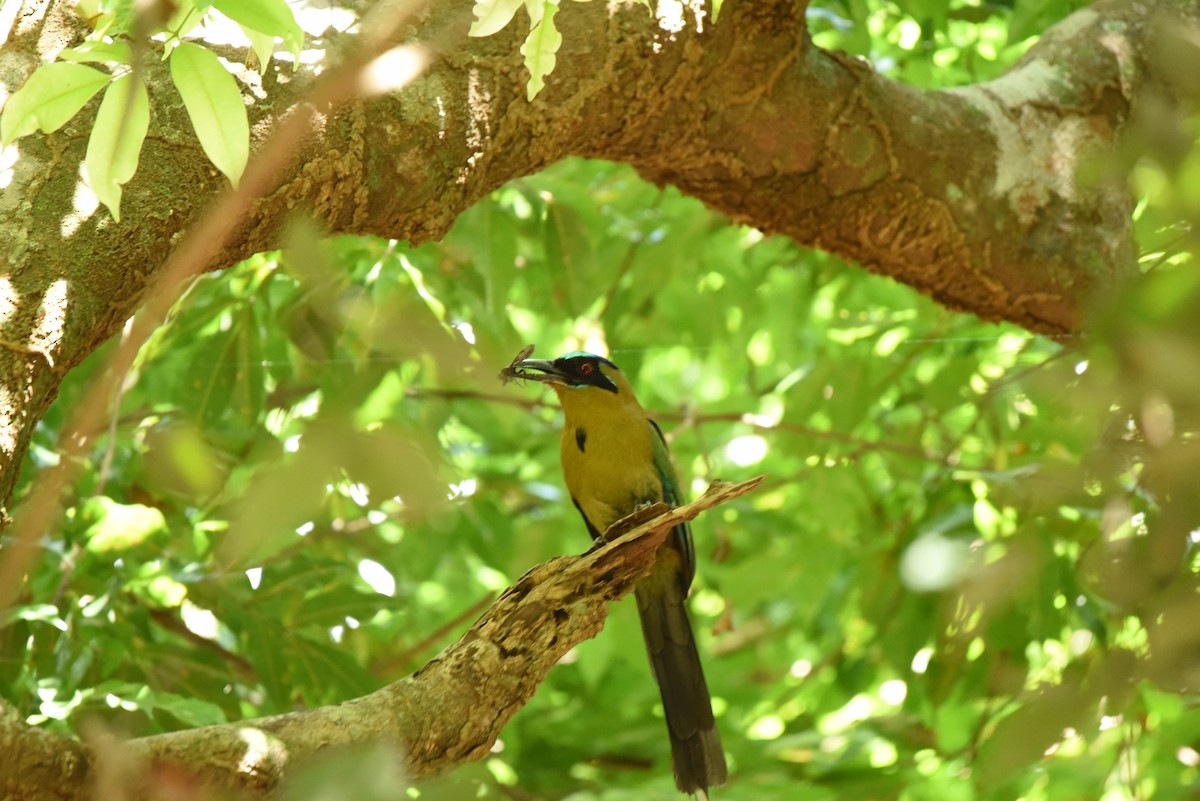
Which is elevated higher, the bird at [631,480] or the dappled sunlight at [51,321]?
the dappled sunlight at [51,321]

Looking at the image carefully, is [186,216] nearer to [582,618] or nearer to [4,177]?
[4,177]

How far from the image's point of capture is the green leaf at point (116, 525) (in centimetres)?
350

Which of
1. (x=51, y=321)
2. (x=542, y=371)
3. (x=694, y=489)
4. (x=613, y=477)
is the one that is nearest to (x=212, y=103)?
(x=51, y=321)

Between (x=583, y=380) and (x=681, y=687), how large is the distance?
1.08 metres

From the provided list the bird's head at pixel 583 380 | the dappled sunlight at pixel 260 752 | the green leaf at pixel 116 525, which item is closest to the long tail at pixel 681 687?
the bird's head at pixel 583 380

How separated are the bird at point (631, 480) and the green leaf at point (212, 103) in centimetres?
257

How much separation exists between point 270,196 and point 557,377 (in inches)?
70.2

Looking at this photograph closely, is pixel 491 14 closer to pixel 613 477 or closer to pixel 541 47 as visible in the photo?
pixel 541 47

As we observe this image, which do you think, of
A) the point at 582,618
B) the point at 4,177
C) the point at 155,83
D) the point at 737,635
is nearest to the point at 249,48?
the point at 155,83

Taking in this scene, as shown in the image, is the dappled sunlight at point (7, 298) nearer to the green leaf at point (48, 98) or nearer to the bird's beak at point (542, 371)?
the green leaf at point (48, 98)

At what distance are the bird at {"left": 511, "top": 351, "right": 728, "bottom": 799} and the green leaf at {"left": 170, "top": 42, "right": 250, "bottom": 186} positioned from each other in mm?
2565

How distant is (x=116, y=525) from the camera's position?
350 centimetres

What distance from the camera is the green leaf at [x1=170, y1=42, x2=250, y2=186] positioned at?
1.53m

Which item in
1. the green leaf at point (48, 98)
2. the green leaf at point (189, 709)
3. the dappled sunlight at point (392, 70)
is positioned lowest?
the green leaf at point (189, 709)
